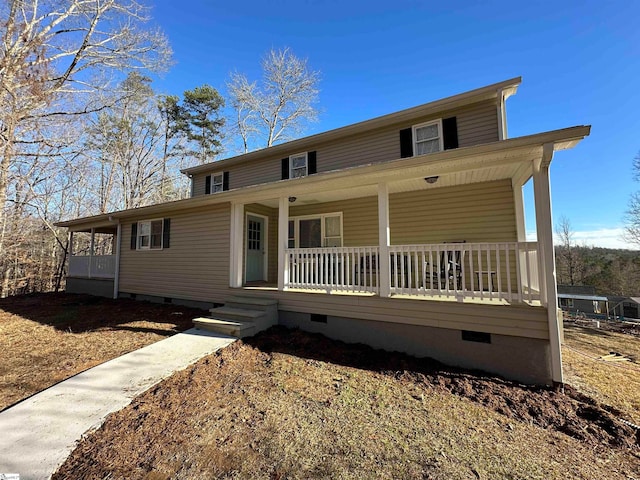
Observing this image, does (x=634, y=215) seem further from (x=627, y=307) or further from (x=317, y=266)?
(x=317, y=266)

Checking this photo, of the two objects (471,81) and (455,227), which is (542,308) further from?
(471,81)

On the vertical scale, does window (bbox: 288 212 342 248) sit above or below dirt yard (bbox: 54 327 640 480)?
above

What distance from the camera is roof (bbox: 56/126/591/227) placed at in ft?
12.3

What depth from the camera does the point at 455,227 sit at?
6602mm

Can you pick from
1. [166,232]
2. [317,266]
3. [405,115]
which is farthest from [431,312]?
[166,232]

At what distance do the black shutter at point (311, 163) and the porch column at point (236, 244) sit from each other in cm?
294

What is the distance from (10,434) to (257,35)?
16.8m

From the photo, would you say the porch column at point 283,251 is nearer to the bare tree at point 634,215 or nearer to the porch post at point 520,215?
the porch post at point 520,215

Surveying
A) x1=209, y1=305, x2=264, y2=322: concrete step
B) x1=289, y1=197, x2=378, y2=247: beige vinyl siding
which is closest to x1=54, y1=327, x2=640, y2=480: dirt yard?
x1=209, y1=305, x2=264, y2=322: concrete step

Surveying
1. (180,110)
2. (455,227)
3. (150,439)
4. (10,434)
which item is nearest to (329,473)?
(150,439)

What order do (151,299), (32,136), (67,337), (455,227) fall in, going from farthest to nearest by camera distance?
(32,136) < (151,299) < (455,227) < (67,337)

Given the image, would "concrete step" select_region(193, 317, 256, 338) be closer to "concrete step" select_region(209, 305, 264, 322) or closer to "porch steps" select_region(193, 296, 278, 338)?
"porch steps" select_region(193, 296, 278, 338)

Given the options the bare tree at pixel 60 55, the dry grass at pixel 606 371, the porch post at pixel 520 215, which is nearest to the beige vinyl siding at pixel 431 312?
the dry grass at pixel 606 371

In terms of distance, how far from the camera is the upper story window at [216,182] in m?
11.1
